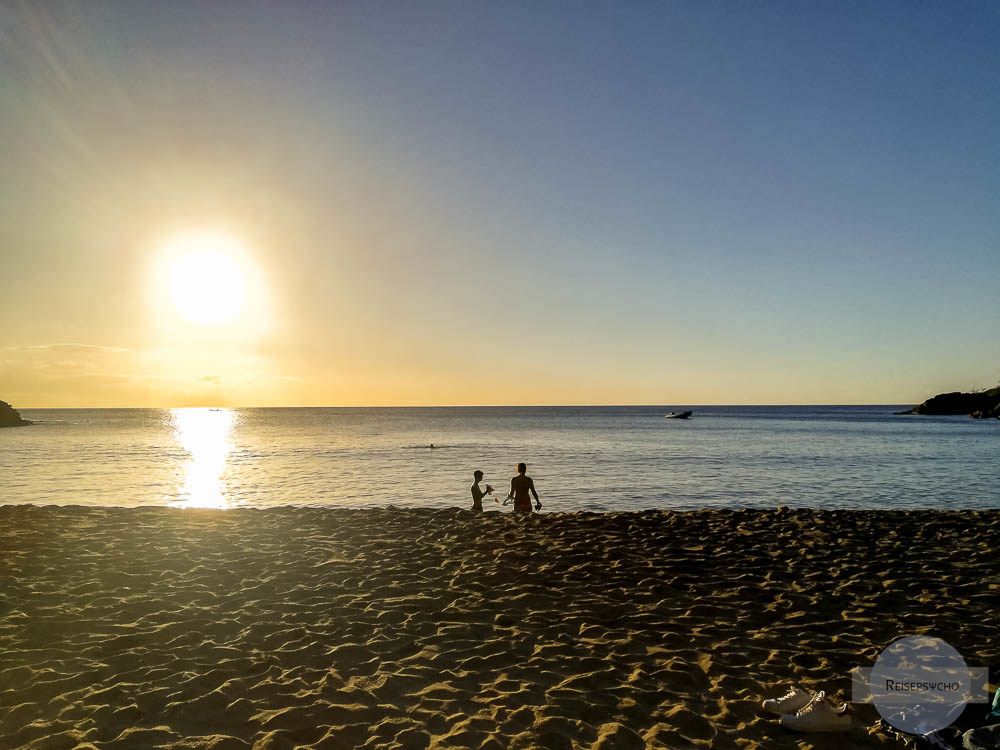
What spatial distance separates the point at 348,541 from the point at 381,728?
7.42 metres

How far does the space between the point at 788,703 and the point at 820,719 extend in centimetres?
29

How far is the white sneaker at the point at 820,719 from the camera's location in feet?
16.0

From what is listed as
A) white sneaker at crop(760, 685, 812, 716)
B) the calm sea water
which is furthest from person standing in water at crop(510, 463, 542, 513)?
white sneaker at crop(760, 685, 812, 716)

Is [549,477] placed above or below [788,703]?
below

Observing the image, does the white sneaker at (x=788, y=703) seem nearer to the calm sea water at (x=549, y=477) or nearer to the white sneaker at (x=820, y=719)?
the white sneaker at (x=820, y=719)

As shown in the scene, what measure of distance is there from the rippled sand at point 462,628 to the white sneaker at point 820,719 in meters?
0.10

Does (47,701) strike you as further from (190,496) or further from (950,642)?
(190,496)

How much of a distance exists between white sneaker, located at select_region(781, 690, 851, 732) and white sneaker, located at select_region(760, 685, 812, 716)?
11cm

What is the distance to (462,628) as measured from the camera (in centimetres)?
729

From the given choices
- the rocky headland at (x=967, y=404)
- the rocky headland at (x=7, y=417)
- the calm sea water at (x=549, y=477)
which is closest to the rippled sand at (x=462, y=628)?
the calm sea water at (x=549, y=477)

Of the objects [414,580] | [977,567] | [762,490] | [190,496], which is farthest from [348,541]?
[762,490]

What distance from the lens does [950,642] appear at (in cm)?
676

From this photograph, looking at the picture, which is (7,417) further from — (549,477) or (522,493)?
(522,493)

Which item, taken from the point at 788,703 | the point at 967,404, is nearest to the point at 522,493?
the point at 788,703
